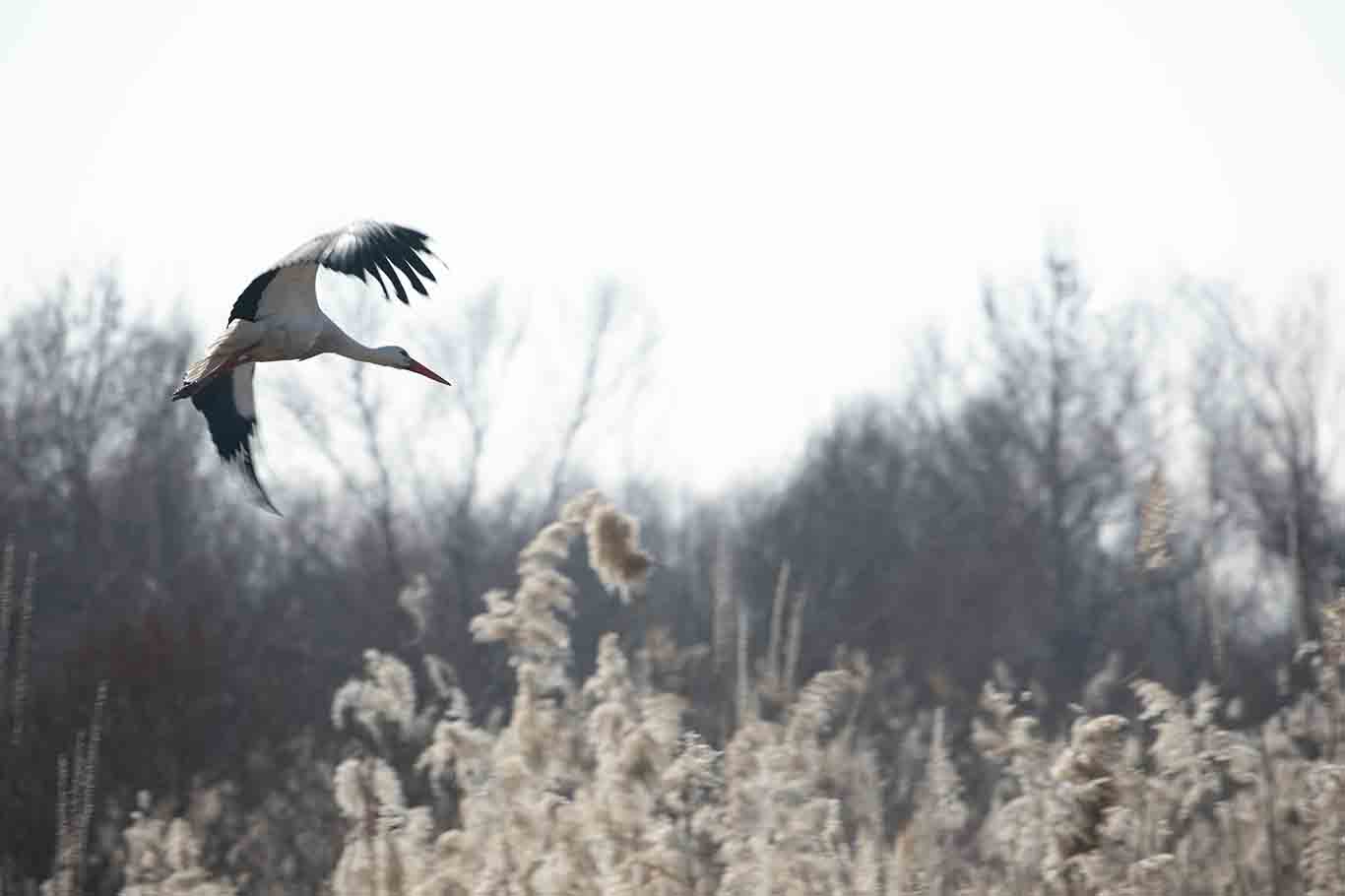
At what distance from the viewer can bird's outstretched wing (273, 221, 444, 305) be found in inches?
346

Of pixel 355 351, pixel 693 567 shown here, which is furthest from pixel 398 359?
pixel 693 567

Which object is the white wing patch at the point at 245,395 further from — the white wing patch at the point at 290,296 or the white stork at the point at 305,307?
the white wing patch at the point at 290,296

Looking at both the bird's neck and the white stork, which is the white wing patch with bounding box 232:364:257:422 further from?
the bird's neck

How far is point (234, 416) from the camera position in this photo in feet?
35.9

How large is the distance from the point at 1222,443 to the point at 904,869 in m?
28.2

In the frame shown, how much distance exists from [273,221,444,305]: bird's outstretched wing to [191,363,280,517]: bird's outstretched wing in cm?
154

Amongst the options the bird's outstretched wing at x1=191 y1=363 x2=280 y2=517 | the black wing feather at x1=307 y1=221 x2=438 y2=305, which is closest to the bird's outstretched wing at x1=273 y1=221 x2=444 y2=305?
the black wing feather at x1=307 y1=221 x2=438 y2=305

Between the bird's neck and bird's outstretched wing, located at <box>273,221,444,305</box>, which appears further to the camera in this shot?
the bird's neck

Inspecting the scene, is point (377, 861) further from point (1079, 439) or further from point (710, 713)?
point (1079, 439)

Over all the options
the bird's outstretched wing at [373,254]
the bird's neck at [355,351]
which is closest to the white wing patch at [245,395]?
the bird's neck at [355,351]

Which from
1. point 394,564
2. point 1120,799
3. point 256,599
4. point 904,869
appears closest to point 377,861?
point 904,869

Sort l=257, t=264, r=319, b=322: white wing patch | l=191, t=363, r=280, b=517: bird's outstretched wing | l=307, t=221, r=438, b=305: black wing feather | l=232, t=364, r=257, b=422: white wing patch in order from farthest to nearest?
l=232, t=364, r=257, b=422: white wing patch
l=191, t=363, r=280, b=517: bird's outstretched wing
l=257, t=264, r=319, b=322: white wing patch
l=307, t=221, r=438, b=305: black wing feather

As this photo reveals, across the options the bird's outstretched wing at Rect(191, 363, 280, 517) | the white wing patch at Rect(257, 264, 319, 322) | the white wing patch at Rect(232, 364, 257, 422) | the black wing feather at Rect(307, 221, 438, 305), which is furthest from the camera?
the white wing patch at Rect(232, 364, 257, 422)

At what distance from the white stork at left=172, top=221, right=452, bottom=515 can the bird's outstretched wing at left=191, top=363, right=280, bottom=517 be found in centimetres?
2
